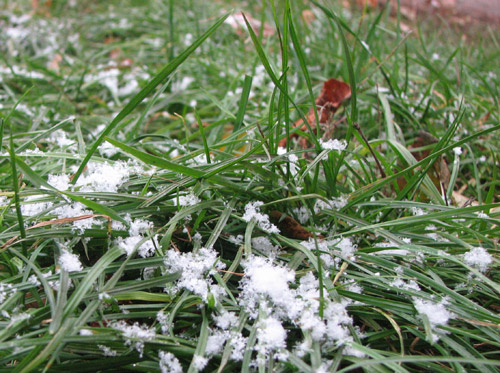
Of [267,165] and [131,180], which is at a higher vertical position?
[267,165]

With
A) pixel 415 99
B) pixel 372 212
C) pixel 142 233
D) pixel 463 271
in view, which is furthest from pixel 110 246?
pixel 415 99

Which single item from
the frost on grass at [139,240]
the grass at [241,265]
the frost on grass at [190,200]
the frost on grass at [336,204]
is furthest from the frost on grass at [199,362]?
the frost on grass at [336,204]

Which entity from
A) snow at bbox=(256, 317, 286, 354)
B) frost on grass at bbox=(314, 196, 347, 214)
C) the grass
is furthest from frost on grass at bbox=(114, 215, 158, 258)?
frost on grass at bbox=(314, 196, 347, 214)

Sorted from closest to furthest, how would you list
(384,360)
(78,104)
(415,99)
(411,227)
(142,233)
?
(384,360), (142,233), (411,227), (415,99), (78,104)

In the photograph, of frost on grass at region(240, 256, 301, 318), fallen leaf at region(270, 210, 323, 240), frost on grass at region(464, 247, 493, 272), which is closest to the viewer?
frost on grass at region(240, 256, 301, 318)

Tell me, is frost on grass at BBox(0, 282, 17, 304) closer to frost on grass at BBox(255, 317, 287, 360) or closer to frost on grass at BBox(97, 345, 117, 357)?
frost on grass at BBox(97, 345, 117, 357)

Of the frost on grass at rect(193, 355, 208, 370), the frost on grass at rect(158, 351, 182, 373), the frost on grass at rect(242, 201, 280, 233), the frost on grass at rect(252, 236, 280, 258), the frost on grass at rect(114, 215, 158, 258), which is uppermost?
the frost on grass at rect(242, 201, 280, 233)

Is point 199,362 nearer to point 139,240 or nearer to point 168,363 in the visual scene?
point 168,363

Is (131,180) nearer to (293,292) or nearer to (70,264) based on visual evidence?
(70,264)
